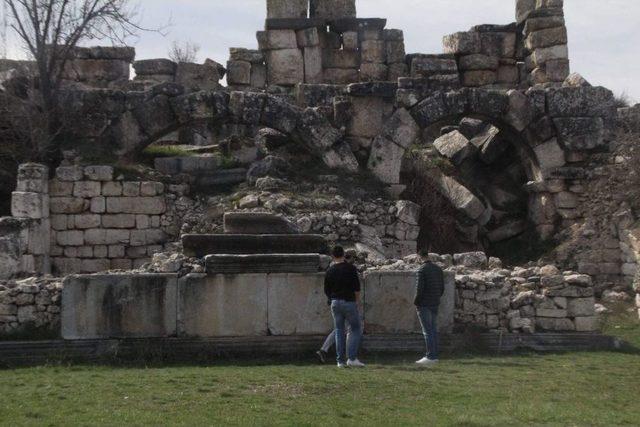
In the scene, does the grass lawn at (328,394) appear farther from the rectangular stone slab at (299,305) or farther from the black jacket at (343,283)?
the black jacket at (343,283)

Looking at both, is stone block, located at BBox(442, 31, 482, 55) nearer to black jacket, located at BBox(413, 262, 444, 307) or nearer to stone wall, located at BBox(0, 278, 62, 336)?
black jacket, located at BBox(413, 262, 444, 307)

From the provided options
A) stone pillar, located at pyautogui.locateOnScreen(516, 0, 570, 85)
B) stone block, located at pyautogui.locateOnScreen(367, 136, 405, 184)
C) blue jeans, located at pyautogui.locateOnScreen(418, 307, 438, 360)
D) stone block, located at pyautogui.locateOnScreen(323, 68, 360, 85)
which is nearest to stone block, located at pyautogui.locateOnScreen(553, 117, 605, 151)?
stone block, located at pyautogui.locateOnScreen(367, 136, 405, 184)

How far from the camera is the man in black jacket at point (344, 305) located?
12234 millimetres

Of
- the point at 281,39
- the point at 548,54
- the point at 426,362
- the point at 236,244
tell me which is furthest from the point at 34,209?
the point at 548,54

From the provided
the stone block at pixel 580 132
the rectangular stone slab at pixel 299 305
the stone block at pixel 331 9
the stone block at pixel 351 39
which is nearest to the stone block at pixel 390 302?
the rectangular stone slab at pixel 299 305

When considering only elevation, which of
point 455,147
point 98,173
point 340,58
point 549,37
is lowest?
point 98,173

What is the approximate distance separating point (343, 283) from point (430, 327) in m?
1.24

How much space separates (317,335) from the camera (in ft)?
43.5

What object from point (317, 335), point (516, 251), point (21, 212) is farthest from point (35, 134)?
point (516, 251)

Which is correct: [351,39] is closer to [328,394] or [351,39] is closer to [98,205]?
[98,205]

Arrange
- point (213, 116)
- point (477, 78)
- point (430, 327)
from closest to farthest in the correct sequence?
point (430, 327) → point (213, 116) → point (477, 78)

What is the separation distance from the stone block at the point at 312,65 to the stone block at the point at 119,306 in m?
11.1

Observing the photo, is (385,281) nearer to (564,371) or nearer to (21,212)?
(564,371)

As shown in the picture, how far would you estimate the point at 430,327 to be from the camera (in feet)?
41.3
